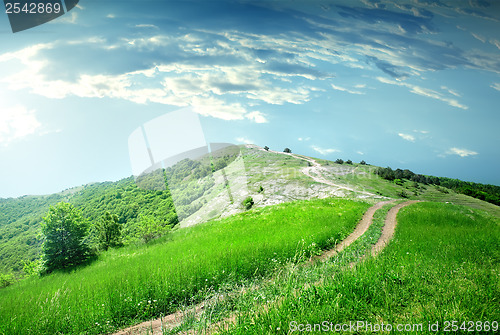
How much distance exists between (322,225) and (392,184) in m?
36.7

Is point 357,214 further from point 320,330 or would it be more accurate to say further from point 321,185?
point 320,330

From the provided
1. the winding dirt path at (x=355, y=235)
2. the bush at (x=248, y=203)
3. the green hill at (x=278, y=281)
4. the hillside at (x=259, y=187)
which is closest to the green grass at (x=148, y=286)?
the green hill at (x=278, y=281)

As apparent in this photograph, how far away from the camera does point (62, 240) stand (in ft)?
65.3

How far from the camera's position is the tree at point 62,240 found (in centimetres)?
1947

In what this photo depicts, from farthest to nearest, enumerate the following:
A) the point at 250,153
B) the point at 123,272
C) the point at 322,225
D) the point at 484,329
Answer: the point at 250,153 → the point at 322,225 → the point at 123,272 → the point at 484,329

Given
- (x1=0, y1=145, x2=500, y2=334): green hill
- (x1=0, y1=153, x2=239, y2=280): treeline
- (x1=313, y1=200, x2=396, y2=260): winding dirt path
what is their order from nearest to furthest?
1. (x1=0, y1=145, x2=500, y2=334): green hill
2. (x1=313, y1=200, x2=396, y2=260): winding dirt path
3. (x1=0, y1=153, x2=239, y2=280): treeline

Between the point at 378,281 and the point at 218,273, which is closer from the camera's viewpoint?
the point at 378,281

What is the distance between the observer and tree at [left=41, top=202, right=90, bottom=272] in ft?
63.9

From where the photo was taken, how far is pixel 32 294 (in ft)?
31.4

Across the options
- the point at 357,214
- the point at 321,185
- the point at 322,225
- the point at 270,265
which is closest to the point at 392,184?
the point at 321,185

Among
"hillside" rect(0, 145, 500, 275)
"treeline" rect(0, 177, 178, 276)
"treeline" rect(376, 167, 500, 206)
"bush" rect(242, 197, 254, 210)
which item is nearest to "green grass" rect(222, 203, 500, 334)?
"hillside" rect(0, 145, 500, 275)

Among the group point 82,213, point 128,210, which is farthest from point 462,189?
point 128,210

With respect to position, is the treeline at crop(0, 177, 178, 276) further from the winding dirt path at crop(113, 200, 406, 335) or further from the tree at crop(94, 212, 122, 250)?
the winding dirt path at crop(113, 200, 406, 335)

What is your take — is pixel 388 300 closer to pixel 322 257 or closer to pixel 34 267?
pixel 322 257
